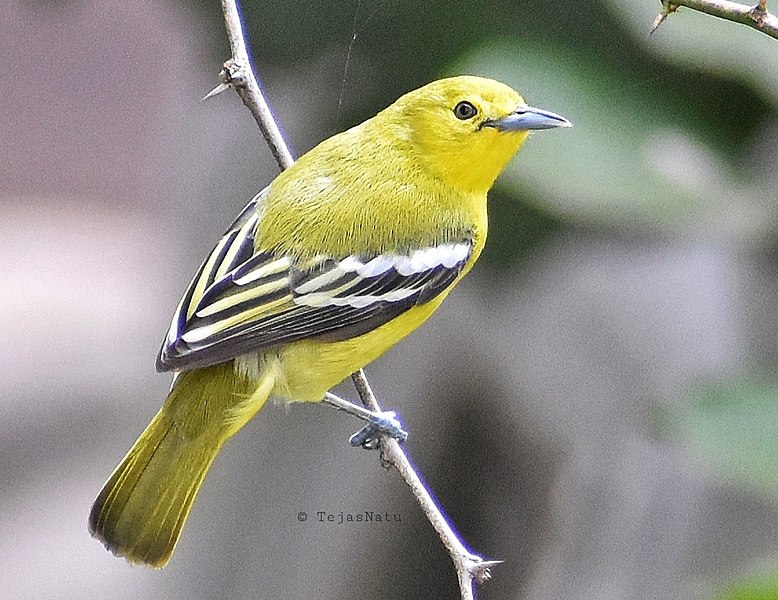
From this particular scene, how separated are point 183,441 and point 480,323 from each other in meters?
0.88

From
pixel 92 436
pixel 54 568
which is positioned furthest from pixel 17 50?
pixel 54 568

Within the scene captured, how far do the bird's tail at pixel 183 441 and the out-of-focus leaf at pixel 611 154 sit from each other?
1.39 ft

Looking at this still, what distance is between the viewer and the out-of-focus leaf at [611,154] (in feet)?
3.96

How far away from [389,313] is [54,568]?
1634mm

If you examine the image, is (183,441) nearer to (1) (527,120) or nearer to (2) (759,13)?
(1) (527,120)

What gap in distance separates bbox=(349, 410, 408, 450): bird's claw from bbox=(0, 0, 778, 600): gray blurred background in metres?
0.32

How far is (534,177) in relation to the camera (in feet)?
3.93

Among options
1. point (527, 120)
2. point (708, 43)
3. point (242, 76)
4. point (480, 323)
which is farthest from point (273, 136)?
point (480, 323)

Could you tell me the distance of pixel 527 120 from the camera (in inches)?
35.0

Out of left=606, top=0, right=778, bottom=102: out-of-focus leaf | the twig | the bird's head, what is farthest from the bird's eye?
left=606, top=0, right=778, bottom=102: out-of-focus leaf

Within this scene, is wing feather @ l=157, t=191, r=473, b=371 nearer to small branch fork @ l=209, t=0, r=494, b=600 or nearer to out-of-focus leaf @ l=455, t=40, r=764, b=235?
small branch fork @ l=209, t=0, r=494, b=600

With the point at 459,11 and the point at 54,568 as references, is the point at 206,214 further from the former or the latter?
the point at 54,568

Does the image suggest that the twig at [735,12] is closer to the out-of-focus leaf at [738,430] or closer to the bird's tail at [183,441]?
the bird's tail at [183,441]

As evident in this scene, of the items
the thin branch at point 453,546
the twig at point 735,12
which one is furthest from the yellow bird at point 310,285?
the twig at point 735,12
